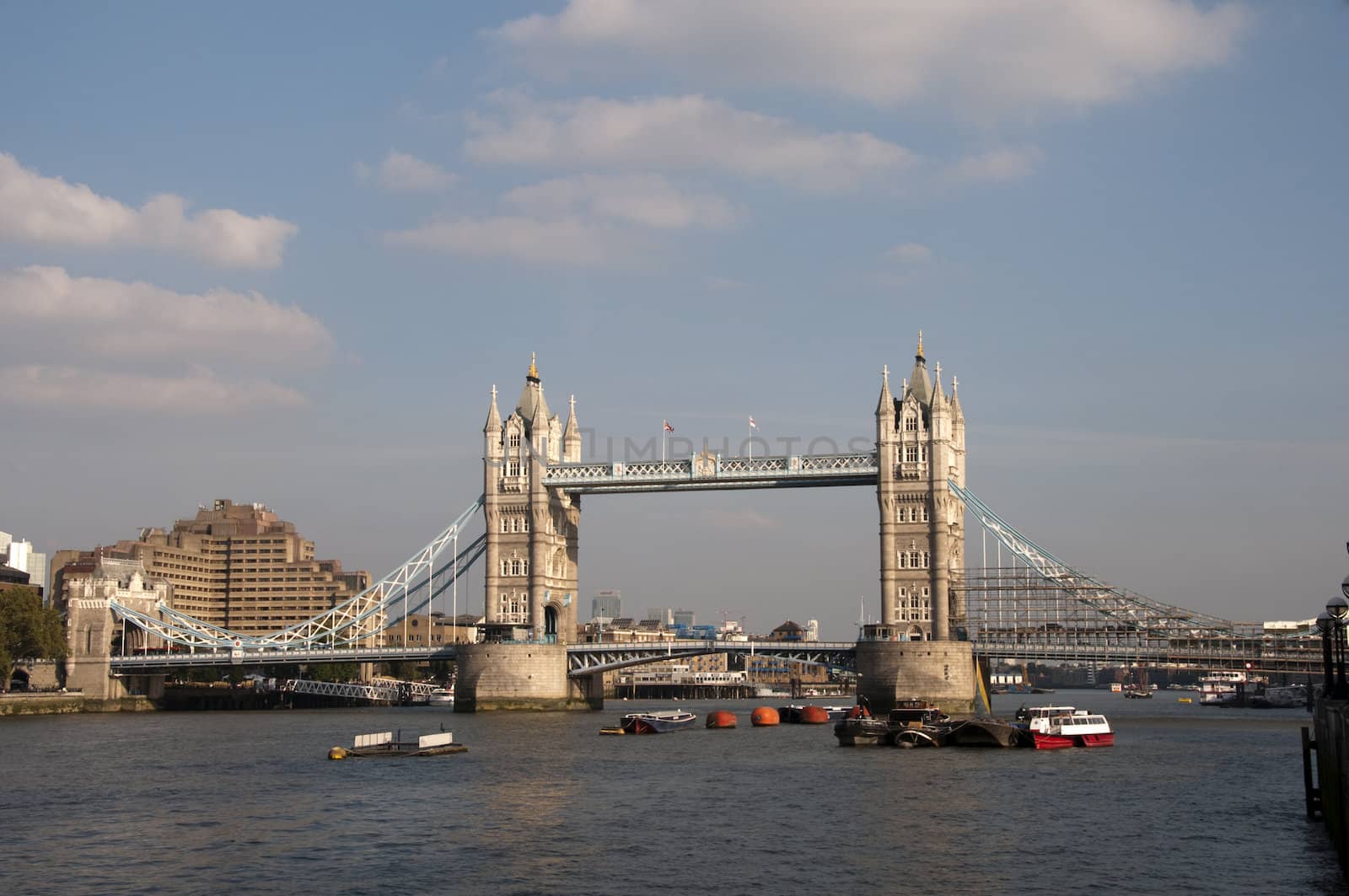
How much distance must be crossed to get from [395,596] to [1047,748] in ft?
227

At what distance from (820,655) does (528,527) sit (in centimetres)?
2679

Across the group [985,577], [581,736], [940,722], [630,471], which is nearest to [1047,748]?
[940,722]

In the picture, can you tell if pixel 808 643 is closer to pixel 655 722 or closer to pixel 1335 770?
pixel 655 722

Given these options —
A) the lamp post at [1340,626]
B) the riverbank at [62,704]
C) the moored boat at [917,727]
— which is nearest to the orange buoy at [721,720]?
the moored boat at [917,727]

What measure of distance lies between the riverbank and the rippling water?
130 ft

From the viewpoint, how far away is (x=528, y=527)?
127188mm

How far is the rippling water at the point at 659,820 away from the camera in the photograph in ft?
135

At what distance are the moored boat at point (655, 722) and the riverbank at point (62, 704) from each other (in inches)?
1972

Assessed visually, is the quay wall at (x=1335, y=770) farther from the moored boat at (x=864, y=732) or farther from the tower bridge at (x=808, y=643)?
the tower bridge at (x=808, y=643)

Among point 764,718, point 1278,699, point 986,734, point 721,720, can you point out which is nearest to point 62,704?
point 721,720

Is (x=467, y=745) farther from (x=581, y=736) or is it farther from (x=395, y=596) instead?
(x=395, y=596)

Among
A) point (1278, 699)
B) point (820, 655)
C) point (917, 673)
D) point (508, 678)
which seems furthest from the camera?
point (1278, 699)

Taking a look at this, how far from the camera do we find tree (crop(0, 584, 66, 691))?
125438 millimetres

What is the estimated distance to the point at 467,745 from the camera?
82250mm
